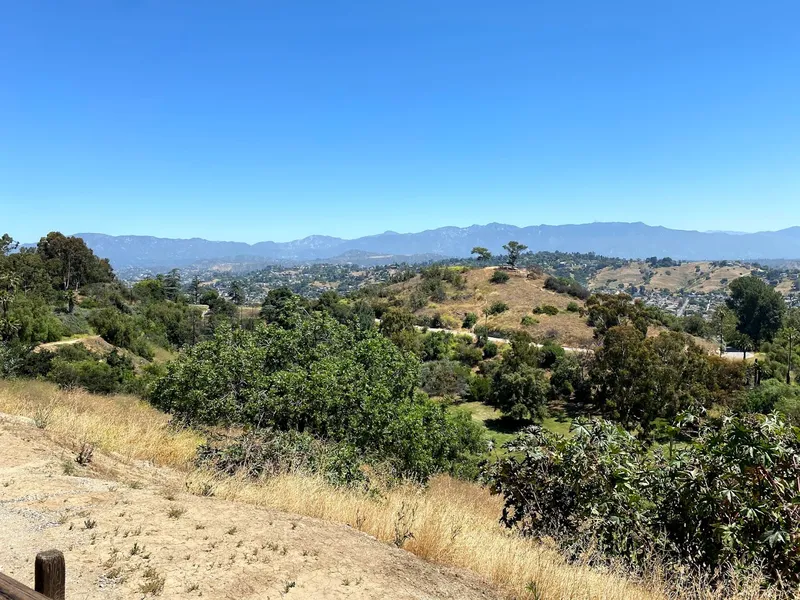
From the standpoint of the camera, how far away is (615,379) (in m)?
26.5

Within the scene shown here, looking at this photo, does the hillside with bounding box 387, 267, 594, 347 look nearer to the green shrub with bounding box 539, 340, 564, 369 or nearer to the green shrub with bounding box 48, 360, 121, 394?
the green shrub with bounding box 539, 340, 564, 369

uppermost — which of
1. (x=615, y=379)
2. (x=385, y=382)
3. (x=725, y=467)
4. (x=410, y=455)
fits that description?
(x=725, y=467)

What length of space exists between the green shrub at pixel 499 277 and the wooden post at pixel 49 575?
252 ft

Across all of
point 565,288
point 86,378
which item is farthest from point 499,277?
point 86,378

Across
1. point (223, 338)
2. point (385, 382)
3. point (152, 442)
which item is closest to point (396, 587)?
point (152, 442)

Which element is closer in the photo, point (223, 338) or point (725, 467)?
point (725, 467)

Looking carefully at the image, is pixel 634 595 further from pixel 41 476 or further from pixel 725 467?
pixel 41 476

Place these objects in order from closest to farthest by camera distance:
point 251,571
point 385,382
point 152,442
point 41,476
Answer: point 251,571 < point 41,476 < point 152,442 < point 385,382

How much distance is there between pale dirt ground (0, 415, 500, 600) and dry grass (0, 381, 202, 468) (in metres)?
1.79

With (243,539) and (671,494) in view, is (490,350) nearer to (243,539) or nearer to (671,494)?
(671,494)

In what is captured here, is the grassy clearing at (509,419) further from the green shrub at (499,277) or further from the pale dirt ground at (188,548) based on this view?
the green shrub at (499,277)

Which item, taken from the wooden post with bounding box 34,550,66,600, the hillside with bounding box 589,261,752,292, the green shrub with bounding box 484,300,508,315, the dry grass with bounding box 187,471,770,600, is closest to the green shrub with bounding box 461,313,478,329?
the green shrub with bounding box 484,300,508,315

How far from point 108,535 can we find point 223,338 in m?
9.49

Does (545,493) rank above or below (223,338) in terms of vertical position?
below
